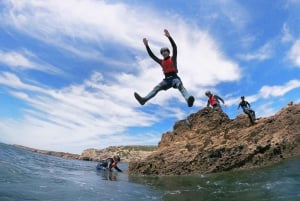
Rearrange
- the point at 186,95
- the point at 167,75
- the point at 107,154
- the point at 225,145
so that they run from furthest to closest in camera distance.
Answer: the point at 107,154 → the point at 225,145 → the point at 167,75 → the point at 186,95

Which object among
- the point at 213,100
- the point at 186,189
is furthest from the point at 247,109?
the point at 186,189

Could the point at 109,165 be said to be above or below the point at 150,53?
below

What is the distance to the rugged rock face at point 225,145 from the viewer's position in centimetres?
2588

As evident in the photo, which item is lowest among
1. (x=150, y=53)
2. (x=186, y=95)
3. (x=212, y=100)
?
(x=186, y=95)

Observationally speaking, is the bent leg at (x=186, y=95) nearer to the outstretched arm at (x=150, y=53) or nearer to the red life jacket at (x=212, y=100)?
the outstretched arm at (x=150, y=53)

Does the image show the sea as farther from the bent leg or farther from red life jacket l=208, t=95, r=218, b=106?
red life jacket l=208, t=95, r=218, b=106

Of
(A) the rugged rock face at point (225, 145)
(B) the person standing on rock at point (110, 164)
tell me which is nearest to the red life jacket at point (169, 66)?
(A) the rugged rock face at point (225, 145)

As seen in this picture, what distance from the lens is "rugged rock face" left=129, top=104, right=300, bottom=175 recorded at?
25875 mm

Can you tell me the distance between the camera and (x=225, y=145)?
26500 millimetres

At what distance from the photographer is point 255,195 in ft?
52.6

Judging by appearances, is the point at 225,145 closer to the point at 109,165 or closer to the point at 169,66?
the point at 109,165

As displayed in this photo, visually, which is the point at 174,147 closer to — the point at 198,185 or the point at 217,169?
the point at 217,169

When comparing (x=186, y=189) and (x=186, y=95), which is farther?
(x=186, y=189)

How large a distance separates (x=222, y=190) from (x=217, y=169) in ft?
24.8
